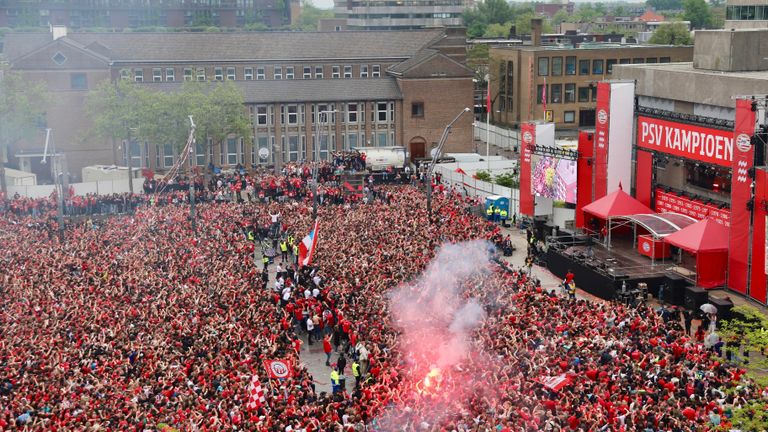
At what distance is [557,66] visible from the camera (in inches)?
3718

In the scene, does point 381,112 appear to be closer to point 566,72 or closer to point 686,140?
point 566,72

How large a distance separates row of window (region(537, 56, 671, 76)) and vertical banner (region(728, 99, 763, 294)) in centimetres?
5405

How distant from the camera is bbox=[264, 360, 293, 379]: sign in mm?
29047

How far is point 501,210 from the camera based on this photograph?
57.8 meters

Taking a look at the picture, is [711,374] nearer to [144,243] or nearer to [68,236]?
[144,243]

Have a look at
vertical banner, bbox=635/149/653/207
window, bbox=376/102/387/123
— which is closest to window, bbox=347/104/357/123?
window, bbox=376/102/387/123

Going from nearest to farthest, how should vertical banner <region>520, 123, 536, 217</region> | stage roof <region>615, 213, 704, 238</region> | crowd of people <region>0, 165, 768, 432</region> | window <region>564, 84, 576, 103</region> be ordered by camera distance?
crowd of people <region>0, 165, 768, 432</region>, stage roof <region>615, 213, 704, 238</region>, vertical banner <region>520, 123, 536, 217</region>, window <region>564, 84, 576, 103</region>

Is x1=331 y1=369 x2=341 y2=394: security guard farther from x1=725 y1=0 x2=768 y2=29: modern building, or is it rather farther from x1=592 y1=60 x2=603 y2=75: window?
x1=592 y1=60 x2=603 y2=75: window

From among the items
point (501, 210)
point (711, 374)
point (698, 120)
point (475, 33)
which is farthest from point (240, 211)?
point (475, 33)

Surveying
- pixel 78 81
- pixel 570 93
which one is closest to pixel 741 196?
pixel 78 81

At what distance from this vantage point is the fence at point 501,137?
293 feet

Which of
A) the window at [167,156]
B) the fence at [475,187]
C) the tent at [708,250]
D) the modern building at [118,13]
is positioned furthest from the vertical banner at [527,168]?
the modern building at [118,13]

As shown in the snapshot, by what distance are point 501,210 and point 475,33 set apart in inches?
5598

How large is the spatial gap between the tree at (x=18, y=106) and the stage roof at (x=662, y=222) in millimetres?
44654
